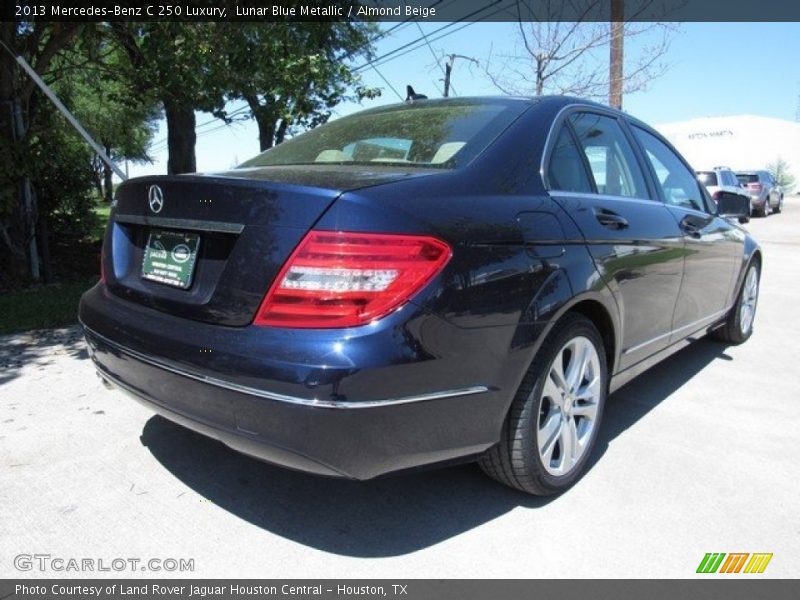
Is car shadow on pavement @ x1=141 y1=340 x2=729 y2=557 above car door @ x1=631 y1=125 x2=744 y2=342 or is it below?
below

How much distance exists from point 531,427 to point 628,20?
33.9 ft

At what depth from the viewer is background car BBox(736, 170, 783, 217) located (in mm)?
22875

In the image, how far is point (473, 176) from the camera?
2.25 m

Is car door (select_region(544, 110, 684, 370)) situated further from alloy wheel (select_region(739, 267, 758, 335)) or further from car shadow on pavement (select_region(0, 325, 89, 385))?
car shadow on pavement (select_region(0, 325, 89, 385))

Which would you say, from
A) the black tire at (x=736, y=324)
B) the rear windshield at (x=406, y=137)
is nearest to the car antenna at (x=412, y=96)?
the rear windshield at (x=406, y=137)

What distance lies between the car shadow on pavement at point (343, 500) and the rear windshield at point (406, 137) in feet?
4.11

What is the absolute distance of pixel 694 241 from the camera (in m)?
3.72

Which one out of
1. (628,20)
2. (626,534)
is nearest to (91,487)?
(626,534)

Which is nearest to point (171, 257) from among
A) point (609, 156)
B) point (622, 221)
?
point (622, 221)

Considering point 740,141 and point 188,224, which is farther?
point 740,141

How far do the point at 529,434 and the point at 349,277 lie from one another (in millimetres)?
987

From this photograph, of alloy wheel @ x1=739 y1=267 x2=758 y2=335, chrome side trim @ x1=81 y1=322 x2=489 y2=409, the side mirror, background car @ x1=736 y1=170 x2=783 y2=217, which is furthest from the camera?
background car @ x1=736 y1=170 x2=783 y2=217

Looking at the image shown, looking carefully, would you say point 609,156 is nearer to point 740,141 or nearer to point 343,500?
point 343,500

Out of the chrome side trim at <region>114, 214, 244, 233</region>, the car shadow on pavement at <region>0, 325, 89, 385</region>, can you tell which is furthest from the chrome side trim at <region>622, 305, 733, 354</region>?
the car shadow on pavement at <region>0, 325, 89, 385</region>
